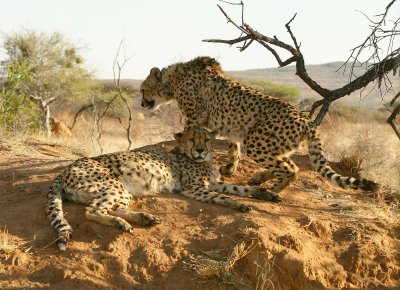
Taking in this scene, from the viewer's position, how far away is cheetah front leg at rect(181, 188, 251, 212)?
484 cm

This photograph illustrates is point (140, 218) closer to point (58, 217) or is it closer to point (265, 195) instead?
point (58, 217)

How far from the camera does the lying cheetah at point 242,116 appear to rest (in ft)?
17.9

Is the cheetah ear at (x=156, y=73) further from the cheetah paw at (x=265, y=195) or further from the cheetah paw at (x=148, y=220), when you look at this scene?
the cheetah paw at (x=148, y=220)

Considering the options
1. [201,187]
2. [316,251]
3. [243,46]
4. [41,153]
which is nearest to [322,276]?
[316,251]

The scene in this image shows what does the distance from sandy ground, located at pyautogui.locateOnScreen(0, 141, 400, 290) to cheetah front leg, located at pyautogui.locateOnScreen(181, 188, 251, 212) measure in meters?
0.08

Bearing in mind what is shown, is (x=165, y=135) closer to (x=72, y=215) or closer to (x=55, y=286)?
(x=72, y=215)

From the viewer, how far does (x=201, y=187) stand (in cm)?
528

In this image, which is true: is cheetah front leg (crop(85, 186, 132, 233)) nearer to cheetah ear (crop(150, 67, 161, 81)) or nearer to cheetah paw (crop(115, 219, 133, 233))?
cheetah paw (crop(115, 219, 133, 233))

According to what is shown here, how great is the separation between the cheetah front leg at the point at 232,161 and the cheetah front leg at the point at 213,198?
3.36 ft

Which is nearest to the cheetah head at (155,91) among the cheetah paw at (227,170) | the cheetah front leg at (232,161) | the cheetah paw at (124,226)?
the cheetah front leg at (232,161)

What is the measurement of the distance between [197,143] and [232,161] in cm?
78

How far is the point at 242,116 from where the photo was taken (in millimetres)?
5957

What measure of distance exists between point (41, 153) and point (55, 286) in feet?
14.4

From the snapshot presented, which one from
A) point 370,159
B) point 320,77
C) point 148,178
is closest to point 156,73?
point 148,178
